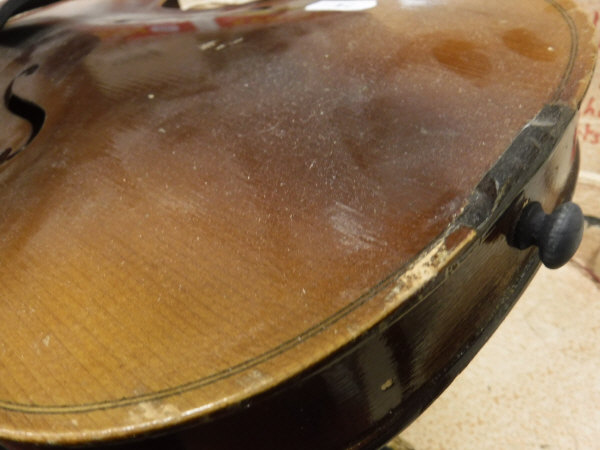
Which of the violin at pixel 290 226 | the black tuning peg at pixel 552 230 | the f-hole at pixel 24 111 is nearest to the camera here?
the violin at pixel 290 226

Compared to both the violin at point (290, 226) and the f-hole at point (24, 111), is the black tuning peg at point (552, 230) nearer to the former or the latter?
the violin at point (290, 226)

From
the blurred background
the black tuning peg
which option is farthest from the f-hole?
the blurred background

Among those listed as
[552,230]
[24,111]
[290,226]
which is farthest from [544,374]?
[24,111]

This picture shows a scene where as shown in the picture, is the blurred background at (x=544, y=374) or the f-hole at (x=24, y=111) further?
the blurred background at (x=544, y=374)

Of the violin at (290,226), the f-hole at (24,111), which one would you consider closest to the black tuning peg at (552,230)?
the violin at (290,226)

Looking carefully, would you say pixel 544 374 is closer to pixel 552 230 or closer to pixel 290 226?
pixel 552 230

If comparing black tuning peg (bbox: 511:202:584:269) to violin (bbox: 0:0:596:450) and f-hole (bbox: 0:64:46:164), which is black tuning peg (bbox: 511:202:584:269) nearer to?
violin (bbox: 0:0:596:450)

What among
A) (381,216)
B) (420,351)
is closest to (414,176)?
(381,216)

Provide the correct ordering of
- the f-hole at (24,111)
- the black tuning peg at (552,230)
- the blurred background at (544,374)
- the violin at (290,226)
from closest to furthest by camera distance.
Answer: the violin at (290,226) < the black tuning peg at (552,230) < the f-hole at (24,111) < the blurred background at (544,374)
